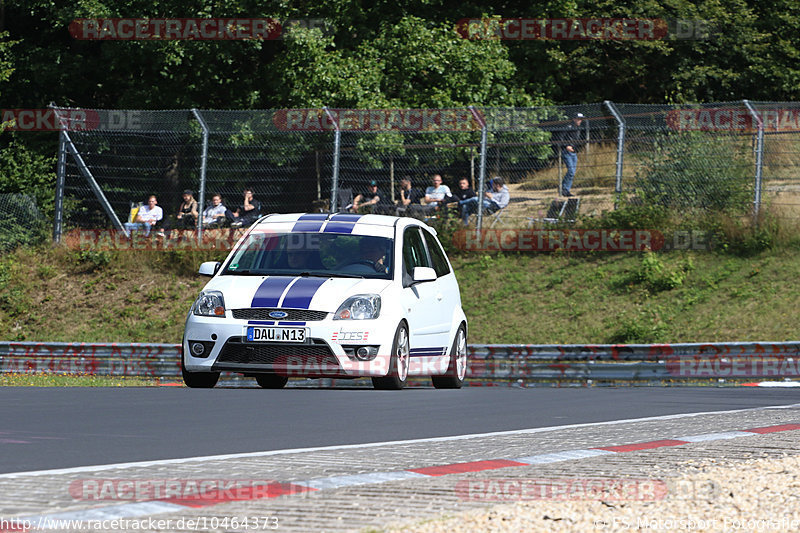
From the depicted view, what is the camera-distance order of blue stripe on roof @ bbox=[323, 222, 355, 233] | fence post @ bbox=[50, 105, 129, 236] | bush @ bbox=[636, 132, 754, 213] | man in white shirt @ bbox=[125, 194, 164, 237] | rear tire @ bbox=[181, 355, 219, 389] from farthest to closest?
fence post @ bbox=[50, 105, 129, 236]
man in white shirt @ bbox=[125, 194, 164, 237]
bush @ bbox=[636, 132, 754, 213]
blue stripe on roof @ bbox=[323, 222, 355, 233]
rear tire @ bbox=[181, 355, 219, 389]

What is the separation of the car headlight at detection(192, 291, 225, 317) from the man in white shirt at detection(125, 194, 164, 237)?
12.9m

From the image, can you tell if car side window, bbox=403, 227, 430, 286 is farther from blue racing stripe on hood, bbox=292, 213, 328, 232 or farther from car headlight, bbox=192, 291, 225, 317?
car headlight, bbox=192, 291, 225, 317

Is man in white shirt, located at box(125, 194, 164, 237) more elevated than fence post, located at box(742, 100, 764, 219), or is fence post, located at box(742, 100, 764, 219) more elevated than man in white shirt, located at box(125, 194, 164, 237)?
fence post, located at box(742, 100, 764, 219)

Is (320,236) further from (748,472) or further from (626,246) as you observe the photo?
(626,246)

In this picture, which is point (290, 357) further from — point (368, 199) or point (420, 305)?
point (368, 199)

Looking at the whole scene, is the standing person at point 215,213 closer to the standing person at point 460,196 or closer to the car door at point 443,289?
the standing person at point 460,196

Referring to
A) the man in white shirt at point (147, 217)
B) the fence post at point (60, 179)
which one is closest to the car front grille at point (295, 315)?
the man in white shirt at point (147, 217)

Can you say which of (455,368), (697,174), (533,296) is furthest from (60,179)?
(455,368)

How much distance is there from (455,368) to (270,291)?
2.78 m

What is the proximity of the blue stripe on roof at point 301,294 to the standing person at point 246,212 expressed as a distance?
481 inches

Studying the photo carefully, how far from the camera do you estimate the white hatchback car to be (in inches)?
456

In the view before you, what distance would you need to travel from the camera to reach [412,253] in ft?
43.7

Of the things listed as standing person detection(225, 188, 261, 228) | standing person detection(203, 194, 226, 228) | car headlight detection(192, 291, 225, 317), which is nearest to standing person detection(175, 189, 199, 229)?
standing person detection(203, 194, 226, 228)

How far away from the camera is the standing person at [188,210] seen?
2425 cm
